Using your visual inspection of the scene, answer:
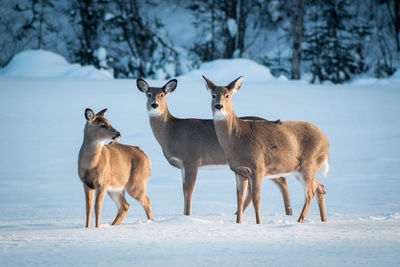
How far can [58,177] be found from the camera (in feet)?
35.8

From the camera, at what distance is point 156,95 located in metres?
7.88

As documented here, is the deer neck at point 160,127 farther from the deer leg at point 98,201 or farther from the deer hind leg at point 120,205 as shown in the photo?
the deer leg at point 98,201

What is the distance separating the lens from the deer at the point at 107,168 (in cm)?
664

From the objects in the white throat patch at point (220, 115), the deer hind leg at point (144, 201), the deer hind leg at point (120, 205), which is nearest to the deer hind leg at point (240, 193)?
the white throat patch at point (220, 115)

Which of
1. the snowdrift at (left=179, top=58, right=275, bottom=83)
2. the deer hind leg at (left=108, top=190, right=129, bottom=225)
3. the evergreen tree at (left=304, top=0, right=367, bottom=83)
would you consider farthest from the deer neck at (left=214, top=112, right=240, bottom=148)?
the evergreen tree at (left=304, top=0, right=367, bottom=83)

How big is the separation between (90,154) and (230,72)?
499 inches

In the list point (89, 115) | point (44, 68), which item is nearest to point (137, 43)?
point (44, 68)

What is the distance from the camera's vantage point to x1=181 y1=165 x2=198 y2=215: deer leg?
7.79m

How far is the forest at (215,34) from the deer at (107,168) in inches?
626

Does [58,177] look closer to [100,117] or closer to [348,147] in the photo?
[100,117]

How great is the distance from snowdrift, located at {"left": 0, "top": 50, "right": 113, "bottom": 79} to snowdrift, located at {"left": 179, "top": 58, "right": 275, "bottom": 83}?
3.11 m

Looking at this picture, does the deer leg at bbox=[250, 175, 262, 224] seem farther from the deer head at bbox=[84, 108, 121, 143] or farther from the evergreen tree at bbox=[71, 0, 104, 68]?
the evergreen tree at bbox=[71, 0, 104, 68]

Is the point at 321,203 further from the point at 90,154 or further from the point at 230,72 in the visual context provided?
the point at 230,72

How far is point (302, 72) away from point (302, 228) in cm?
2213
